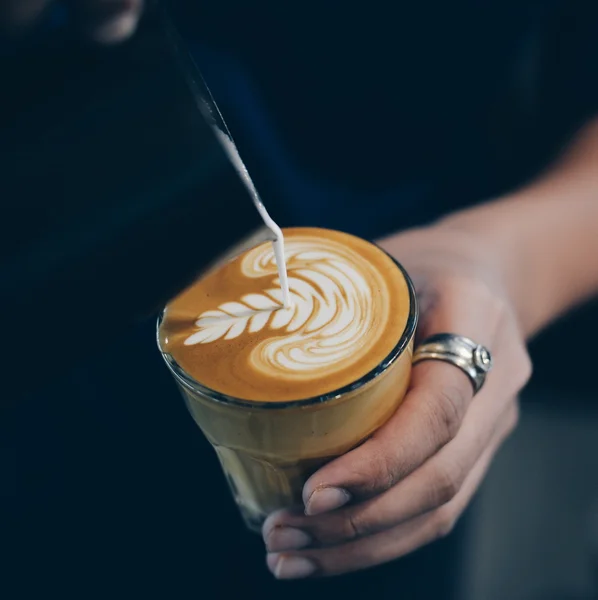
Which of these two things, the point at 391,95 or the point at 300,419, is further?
the point at 391,95

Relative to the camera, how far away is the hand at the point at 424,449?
634 millimetres

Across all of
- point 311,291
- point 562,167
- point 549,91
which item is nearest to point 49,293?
point 311,291

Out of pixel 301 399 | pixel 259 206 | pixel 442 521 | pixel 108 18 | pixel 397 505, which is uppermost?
pixel 108 18

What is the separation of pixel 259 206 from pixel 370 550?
480 millimetres

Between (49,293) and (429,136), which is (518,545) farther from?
(49,293)

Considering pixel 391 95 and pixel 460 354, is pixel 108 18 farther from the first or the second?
pixel 391 95

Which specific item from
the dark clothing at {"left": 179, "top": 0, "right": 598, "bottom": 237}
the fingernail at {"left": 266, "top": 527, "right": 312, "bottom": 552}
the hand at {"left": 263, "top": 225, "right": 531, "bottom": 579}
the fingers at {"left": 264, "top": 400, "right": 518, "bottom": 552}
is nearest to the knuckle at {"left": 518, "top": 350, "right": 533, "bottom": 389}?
the hand at {"left": 263, "top": 225, "right": 531, "bottom": 579}

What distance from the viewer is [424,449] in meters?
0.66

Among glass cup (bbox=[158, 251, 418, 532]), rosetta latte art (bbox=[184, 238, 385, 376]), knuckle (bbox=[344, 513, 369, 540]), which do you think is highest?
rosetta latte art (bbox=[184, 238, 385, 376])

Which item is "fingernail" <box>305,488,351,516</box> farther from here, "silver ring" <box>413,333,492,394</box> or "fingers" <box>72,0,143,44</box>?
"fingers" <box>72,0,143,44</box>

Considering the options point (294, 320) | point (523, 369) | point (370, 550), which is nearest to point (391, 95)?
point (523, 369)

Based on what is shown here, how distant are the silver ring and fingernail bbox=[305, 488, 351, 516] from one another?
178mm

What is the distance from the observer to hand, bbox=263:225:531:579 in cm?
63

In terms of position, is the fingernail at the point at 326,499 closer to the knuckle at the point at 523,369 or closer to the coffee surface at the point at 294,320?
the coffee surface at the point at 294,320
